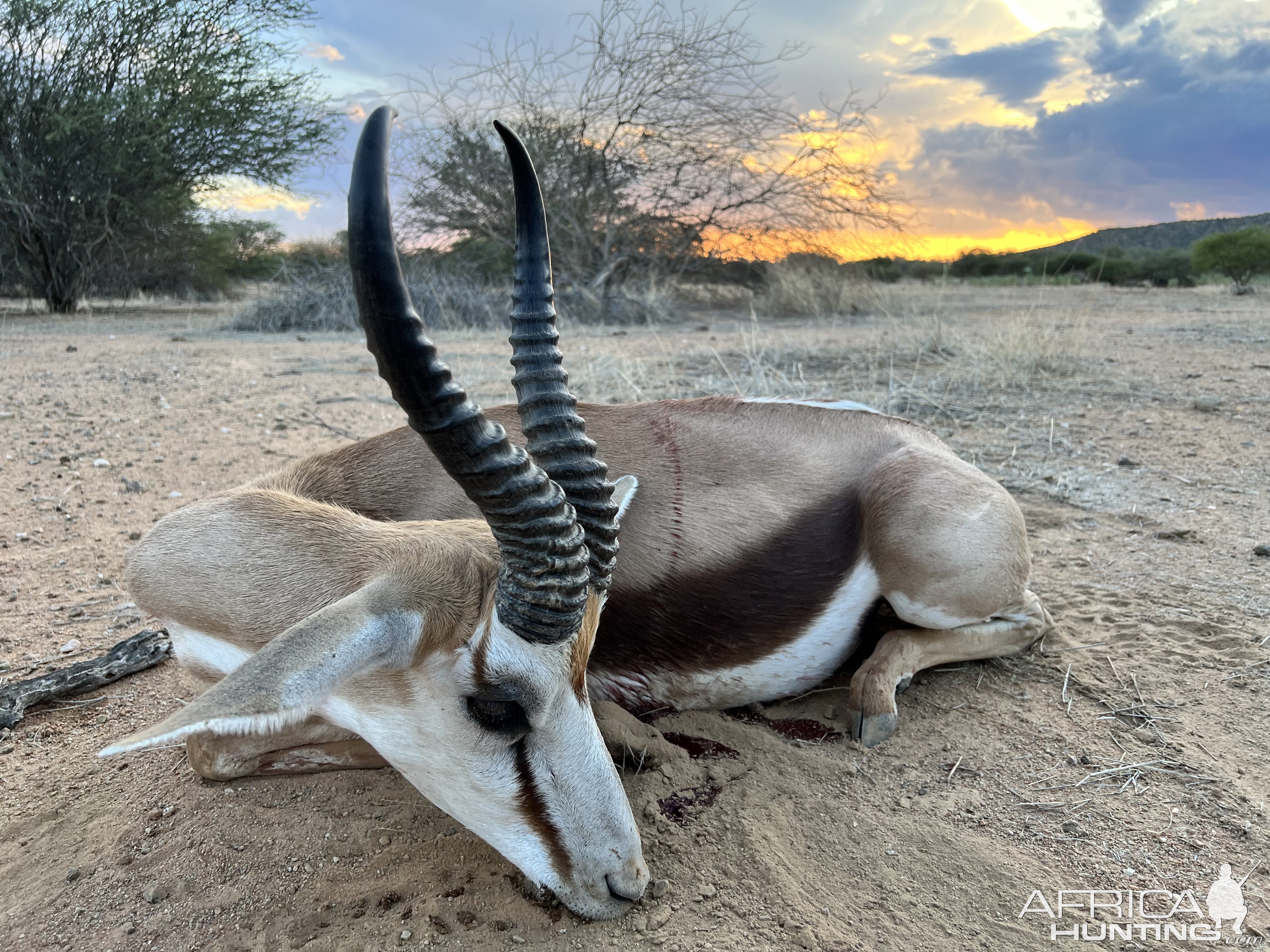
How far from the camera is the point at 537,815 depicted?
2.04 meters

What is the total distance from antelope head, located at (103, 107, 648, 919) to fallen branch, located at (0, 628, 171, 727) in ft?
4.99

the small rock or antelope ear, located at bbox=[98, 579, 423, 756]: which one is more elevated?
antelope ear, located at bbox=[98, 579, 423, 756]

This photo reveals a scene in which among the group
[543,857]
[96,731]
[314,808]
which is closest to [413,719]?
[543,857]

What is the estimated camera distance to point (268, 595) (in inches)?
90.8

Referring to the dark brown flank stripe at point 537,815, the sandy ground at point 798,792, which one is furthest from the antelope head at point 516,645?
the sandy ground at point 798,792

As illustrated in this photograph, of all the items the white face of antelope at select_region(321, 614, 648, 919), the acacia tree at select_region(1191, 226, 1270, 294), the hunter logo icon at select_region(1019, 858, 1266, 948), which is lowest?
the hunter logo icon at select_region(1019, 858, 1266, 948)

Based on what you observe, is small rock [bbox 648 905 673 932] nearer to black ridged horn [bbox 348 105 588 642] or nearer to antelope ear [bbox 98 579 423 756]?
black ridged horn [bbox 348 105 588 642]

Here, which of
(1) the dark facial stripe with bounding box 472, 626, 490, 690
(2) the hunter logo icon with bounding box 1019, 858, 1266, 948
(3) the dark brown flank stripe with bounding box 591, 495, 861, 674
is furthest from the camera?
(3) the dark brown flank stripe with bounding box 591, 495, 861, 674

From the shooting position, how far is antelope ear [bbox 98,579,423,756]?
1544 mm

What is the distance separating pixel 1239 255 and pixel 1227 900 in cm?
2232

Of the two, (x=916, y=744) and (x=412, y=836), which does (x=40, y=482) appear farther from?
(x=916, y=744)

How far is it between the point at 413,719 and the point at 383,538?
54cm

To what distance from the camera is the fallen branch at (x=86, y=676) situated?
2.91 meters

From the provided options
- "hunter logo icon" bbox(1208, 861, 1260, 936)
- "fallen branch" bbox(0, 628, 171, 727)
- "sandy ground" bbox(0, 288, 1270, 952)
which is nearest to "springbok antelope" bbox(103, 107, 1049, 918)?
"sandy ground" bbox(0, 288, 1270, 952)
